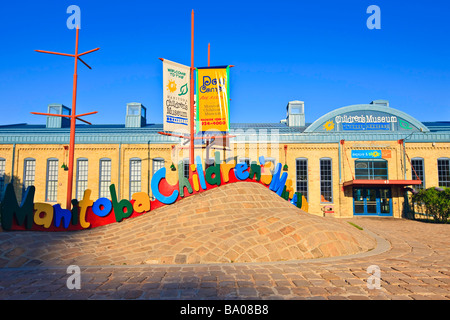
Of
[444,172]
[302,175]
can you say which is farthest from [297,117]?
[444,172]

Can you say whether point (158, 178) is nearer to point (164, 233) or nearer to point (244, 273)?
point (164, 233)

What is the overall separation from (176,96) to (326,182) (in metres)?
16.1

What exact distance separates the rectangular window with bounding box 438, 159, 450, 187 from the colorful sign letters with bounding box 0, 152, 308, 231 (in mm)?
18530

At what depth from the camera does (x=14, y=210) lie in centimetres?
1192

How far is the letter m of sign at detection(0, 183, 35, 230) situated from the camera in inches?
459

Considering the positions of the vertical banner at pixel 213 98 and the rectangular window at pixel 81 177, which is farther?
the rectangular window at pixel 81 177

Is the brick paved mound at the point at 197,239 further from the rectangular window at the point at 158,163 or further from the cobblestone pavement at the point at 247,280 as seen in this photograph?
the rectangular window at the point at 158,163

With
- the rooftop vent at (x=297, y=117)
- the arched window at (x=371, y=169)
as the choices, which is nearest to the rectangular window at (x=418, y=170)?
the arched window at (x=371, y=169)

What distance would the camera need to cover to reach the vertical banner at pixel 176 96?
53.2 ft

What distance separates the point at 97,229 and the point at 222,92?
9442mm

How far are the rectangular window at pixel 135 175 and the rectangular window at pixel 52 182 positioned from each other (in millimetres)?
6692

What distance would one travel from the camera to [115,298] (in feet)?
18.5

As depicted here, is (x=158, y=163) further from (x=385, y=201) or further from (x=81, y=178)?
(x=385, y=201)

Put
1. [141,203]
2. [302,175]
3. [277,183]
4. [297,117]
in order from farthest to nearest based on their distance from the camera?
[297,117], [302,175], [277,183], [141,203]
